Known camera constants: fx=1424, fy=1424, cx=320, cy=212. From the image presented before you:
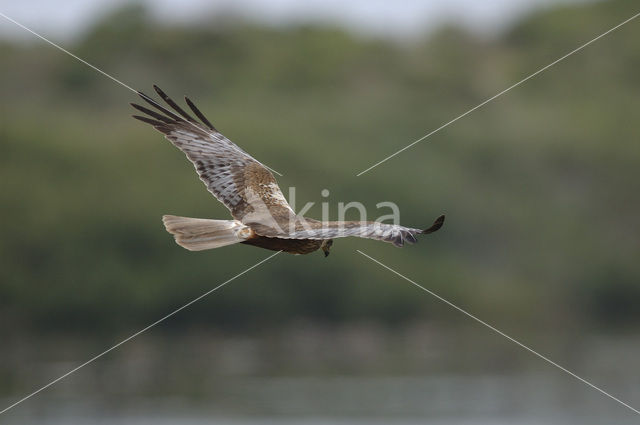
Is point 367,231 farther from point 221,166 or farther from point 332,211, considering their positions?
point 332,211

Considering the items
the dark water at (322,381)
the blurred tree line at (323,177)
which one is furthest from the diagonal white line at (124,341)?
the blurred tree line at (323,177)

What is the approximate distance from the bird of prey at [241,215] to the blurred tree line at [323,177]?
1085 inches

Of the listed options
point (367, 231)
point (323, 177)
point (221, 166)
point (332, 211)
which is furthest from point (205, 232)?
point (323, 177)

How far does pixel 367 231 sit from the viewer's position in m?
10.8

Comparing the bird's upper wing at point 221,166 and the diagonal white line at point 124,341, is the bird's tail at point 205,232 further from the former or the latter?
the diagonal white line at point 124,341

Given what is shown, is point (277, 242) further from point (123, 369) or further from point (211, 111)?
point (211, 111)

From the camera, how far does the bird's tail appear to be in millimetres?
11852

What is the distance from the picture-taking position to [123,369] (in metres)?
39.2

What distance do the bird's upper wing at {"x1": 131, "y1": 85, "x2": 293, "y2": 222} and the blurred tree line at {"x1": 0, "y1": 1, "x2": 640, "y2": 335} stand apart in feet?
90.3

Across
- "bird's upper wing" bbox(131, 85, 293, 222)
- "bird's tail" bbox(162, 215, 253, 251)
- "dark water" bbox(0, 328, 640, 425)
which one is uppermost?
"bird's upper wing" bbox(131, 85, 293, 222)

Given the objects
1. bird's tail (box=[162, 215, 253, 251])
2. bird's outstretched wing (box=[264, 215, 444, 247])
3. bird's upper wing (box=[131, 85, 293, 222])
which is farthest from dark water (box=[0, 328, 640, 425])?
bird's outstretched wing (box=[264, 215, 444, 247])

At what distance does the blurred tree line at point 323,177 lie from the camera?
4434 cm

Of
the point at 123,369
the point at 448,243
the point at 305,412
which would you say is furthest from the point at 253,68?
the point at 305,412

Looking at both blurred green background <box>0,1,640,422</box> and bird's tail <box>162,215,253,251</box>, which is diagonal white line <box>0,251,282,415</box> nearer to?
blurred green background <box>0,1,640,422</box>
